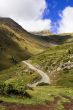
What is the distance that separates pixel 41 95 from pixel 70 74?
117 meters

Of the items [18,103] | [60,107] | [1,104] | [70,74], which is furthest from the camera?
[70,74]

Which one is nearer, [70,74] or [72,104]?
[72,104]

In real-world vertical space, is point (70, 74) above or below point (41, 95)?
above

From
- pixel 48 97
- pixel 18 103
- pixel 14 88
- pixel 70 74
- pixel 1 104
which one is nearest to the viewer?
pixel 1 104

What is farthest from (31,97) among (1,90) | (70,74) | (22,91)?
(70,74)

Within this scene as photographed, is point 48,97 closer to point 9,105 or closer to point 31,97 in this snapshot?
point 31,97

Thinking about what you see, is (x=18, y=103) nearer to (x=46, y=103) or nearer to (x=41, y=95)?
(x=46, y=103)

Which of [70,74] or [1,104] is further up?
[70,74]

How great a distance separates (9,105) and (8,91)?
1051 cm

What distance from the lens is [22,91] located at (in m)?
63.7

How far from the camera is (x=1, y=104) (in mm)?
51281

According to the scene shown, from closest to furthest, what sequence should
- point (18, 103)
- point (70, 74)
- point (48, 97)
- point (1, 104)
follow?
point (1, 104) < point (18, 103) < point (48, 97) < point (70, 74)

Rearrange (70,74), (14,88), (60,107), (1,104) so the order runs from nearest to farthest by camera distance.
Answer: (1,104), (60,107), (14,88), (70,74)

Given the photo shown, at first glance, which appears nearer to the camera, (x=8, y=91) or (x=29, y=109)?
(x=29, y=109)
